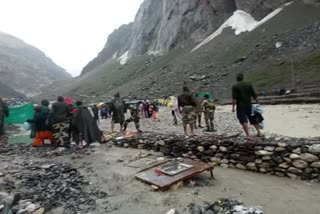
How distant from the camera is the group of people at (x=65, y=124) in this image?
41.8 ft

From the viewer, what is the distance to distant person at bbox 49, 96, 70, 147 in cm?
1288

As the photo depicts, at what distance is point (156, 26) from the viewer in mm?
98125

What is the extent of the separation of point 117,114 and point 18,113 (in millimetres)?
14585

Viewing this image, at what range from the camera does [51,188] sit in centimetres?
797

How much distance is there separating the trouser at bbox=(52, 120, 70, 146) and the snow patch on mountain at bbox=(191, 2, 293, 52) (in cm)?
4913

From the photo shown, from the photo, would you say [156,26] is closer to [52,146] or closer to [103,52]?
[103,52]

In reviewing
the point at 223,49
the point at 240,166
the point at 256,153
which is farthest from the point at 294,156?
the point at 223,49

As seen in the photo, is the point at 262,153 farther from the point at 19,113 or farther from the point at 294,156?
the point at 19,113

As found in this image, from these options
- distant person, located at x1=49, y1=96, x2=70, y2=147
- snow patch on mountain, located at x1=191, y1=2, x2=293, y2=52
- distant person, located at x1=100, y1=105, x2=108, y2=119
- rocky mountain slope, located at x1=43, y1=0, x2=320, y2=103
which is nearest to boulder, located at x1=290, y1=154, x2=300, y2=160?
distant person, located at x1=49, y1=96, x2=70, y2=147

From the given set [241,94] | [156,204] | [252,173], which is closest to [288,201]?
[252,173]

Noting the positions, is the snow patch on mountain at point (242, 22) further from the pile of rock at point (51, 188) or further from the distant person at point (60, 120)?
the pile of rock at point (51, 188)

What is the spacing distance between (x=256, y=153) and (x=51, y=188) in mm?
4801

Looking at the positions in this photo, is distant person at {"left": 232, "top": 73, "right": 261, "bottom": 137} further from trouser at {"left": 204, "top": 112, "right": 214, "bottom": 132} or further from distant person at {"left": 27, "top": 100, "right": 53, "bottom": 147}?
distant person at {"left": 27, "top": 100, "right": 53, "bottom": 147}

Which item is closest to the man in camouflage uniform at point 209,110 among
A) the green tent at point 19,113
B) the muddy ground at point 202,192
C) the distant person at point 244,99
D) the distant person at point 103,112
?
the distant person at point 244,99
